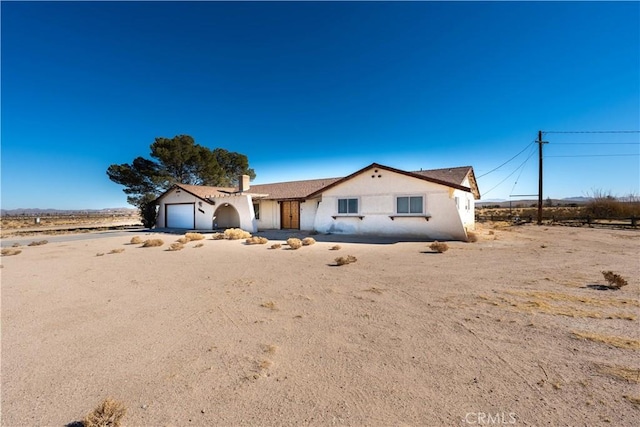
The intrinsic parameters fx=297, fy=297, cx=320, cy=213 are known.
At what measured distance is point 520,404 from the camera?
109 inches

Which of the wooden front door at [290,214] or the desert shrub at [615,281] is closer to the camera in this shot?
the desert shrub at [615,281]

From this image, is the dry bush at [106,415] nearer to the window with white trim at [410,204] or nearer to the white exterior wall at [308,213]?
the window with white trim at [410,204]

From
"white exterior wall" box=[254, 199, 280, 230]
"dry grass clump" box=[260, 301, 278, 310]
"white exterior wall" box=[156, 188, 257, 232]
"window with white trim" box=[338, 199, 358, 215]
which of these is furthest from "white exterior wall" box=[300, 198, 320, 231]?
"dry grass clump" box=[260, 301, 278, 310]

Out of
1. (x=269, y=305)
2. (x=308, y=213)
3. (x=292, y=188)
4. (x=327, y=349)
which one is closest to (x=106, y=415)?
(x=327, y=349)

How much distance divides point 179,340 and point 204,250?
953 centimetres

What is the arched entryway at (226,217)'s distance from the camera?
27.1 m

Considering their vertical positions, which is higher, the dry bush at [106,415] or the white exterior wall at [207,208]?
the white exterior wall at [207,208]

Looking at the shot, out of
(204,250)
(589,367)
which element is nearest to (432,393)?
(589,367)

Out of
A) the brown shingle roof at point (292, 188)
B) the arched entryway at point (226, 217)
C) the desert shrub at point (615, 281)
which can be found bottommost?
the desert shrub at point (615, 281)

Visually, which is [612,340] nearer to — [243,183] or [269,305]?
[269,305]

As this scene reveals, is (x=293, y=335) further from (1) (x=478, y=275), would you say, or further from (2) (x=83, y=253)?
(2) (x=83, y=253)

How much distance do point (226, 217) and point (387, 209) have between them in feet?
53.1

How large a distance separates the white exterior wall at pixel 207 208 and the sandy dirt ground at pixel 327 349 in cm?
1462

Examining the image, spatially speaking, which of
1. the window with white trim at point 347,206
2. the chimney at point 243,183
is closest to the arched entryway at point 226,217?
the chimney at point 243,183
